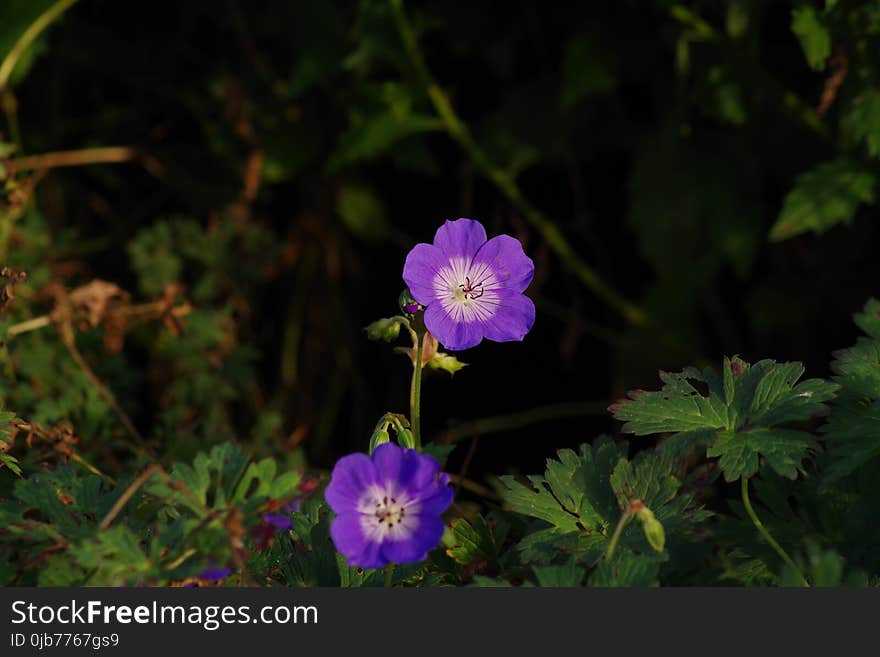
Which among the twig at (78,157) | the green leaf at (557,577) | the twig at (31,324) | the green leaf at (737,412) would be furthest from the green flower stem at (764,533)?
the twig at (78,157)

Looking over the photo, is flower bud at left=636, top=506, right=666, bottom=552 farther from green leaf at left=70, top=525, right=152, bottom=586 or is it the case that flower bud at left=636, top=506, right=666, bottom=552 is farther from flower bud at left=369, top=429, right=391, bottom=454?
green leaf at left=70, top=525, right=152, bottom=586

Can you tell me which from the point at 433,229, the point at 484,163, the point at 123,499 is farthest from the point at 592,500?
the point at 433,229

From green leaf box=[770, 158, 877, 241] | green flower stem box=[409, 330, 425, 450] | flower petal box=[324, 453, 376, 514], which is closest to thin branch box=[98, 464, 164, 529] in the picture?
flower petal box=[324, 453, 376, 514]

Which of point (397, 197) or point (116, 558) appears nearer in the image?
point (116, 558)

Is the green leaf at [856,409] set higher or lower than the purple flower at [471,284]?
lower

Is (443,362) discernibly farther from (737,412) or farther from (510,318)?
(737,412)

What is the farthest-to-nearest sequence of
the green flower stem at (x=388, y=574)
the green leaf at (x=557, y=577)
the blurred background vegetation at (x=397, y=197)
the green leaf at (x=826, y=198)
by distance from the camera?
the blurred background vegetation at (x=397, y=197), the green leaf at (x=826, y=198), the green flower stem at (x=388, y=574), the green leaf at (x=557, y=577)

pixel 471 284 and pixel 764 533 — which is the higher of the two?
pixel 471 284

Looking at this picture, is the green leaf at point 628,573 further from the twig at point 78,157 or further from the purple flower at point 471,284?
the twig at point 78,157
